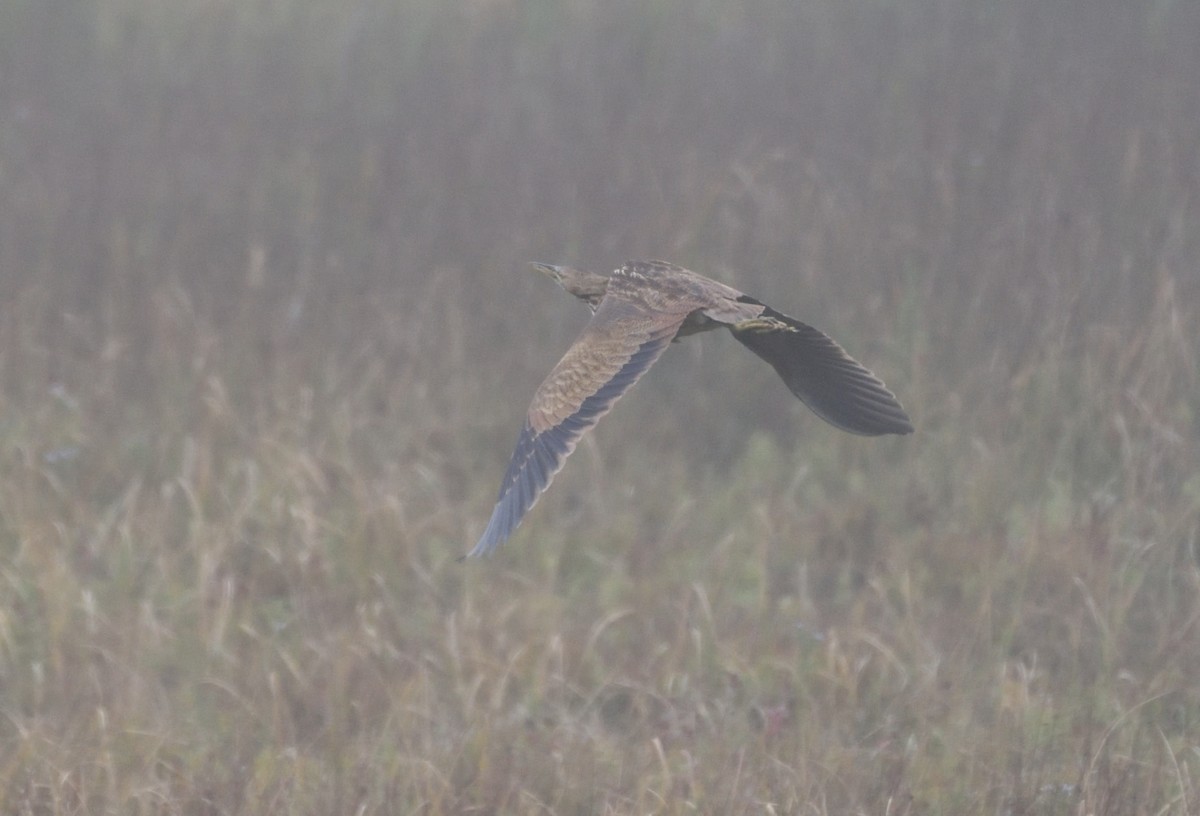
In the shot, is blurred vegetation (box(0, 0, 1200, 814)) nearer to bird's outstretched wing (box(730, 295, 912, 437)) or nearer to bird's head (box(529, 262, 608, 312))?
bird's outstretched wing (box(730, 295, 912, 437))

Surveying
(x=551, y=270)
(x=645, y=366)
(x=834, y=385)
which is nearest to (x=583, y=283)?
(x=551, y=270)

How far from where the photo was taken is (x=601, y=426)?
17.2 feet

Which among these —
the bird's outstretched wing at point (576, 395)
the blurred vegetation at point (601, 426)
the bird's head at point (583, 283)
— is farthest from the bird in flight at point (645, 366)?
the blurred vegetation at point (601, 426)

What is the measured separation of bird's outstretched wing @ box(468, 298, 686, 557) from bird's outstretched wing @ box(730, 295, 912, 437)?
346 mm

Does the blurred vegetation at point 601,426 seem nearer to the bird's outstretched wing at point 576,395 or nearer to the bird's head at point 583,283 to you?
the bird's outstretched wing at point 576,395

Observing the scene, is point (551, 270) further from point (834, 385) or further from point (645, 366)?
point (645, 366)

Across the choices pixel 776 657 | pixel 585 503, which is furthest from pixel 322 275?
pixel 776 657

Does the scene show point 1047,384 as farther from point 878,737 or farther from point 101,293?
point 101,293

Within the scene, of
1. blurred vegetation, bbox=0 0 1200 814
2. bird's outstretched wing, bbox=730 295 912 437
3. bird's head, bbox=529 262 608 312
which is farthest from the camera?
blurred vegetation, bbox=0 0 1200 814

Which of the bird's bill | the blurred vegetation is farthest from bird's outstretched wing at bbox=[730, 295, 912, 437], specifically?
the blurred vegetation

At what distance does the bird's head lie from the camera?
143 inches

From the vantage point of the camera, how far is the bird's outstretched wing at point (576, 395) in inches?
116

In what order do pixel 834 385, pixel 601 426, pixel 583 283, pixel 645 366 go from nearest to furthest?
pixel 645 366, pixel 834 385, pixel 583 283, pixel 601 426

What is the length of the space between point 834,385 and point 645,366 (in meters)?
0.62
